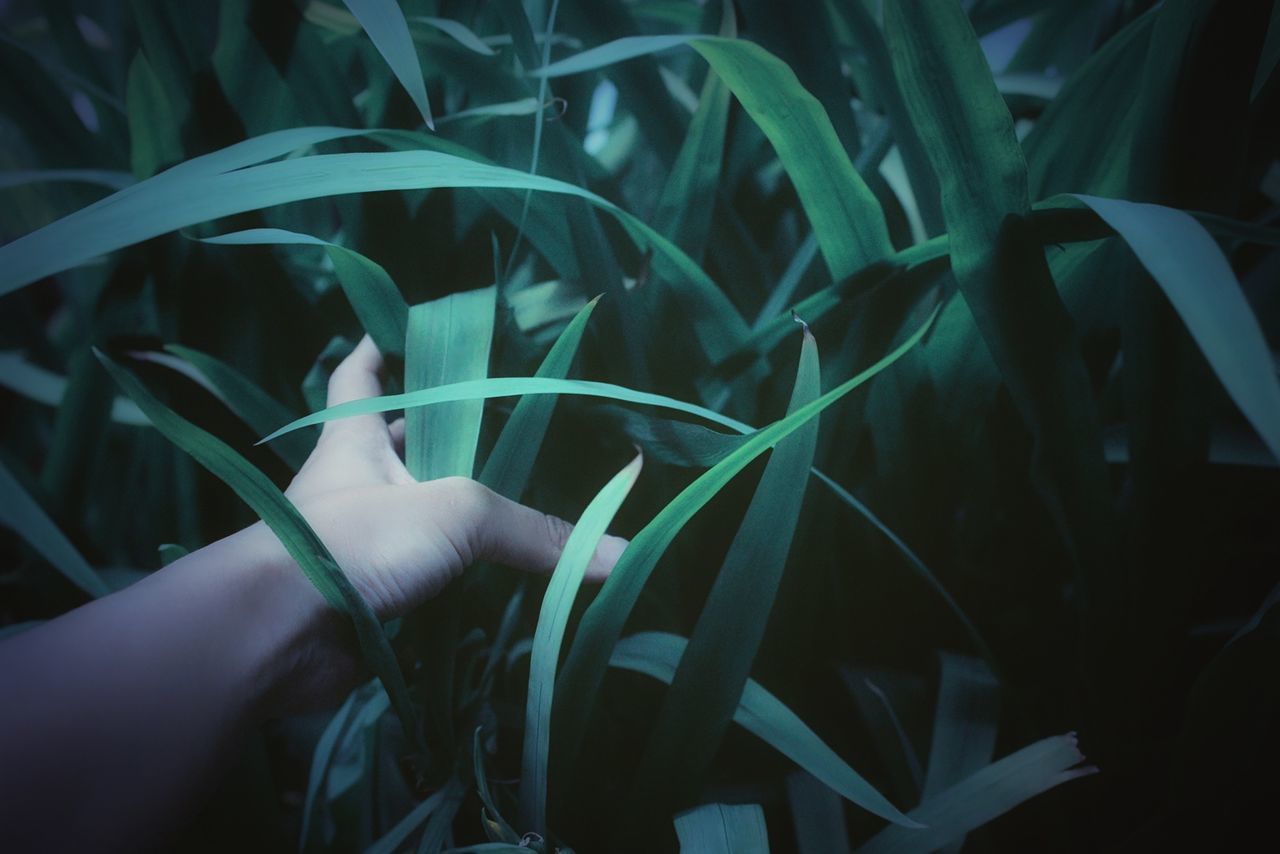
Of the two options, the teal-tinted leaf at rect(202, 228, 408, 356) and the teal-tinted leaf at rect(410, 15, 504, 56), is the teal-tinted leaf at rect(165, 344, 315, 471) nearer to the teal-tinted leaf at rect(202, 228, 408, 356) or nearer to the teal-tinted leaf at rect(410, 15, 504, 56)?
the teal-tinted leaf at rect(202, 228, 408, 356)

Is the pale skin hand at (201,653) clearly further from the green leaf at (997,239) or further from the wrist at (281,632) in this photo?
the green leaf at (997,239)

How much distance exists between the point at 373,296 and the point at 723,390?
191 mm

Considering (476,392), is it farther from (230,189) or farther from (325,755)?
(325,755)

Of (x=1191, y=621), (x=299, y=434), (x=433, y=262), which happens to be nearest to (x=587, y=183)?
(x=433, y=262)

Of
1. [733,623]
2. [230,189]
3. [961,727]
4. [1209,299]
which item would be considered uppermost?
[230,189]

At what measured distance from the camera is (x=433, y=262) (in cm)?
45

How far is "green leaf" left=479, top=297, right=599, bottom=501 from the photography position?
333 millimetres

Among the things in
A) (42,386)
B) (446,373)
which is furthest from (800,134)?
(42,386)

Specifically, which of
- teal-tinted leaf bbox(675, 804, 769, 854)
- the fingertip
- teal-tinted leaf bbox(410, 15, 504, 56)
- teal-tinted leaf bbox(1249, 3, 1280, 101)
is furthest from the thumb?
teal-tinted leaf bbox(1249, 3, 1280, 101)

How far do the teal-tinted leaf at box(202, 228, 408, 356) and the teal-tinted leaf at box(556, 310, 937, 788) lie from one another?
170 mm

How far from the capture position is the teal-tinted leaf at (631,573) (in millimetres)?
271

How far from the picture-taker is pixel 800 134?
1.07 feet

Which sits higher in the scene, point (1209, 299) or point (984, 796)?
point (1209, 299)

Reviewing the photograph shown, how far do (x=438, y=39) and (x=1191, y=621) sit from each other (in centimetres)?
54
